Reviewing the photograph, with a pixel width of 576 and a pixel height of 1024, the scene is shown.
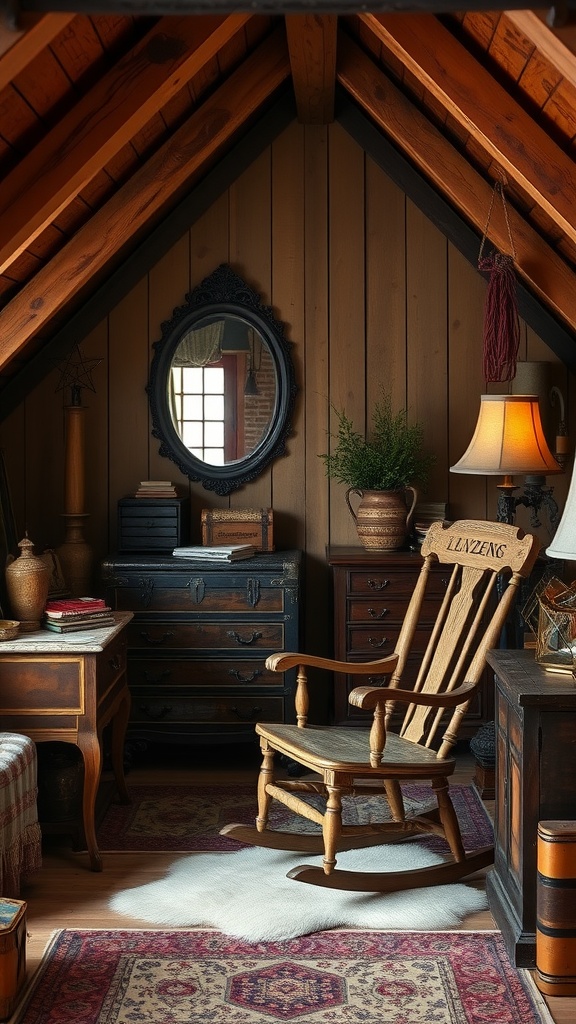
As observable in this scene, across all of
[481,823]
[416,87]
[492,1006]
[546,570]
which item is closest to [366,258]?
[416,87]

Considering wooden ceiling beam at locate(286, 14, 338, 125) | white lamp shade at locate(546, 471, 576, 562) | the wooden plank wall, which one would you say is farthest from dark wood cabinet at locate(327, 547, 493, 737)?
wooden ceiling beam at locate(286, 14, 338, 125)

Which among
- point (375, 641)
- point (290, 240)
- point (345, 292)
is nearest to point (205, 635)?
point (375, 641)

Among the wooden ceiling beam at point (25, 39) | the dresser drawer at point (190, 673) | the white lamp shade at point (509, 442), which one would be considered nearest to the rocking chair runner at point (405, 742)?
the white lamp shade at point (509, 442)

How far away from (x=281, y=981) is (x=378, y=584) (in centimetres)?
198

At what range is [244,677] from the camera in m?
4.50

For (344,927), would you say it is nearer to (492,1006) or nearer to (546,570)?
(492,1006)

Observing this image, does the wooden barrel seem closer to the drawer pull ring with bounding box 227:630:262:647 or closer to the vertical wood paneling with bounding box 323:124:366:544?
the drawer pull ring with bounding box 227:630:262:647

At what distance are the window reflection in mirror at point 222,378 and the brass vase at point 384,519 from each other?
0.63 meters

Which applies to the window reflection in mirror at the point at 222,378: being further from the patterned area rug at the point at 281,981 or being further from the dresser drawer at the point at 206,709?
the patterned area rug at the point at 281,981

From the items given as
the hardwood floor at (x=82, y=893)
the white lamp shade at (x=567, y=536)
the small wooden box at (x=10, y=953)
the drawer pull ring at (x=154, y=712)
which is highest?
the white lamp shade at (x=567, y=536)

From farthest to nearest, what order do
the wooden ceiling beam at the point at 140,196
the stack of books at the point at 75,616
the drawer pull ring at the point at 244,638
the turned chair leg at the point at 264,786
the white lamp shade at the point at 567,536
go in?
1. the drawer pull ring at the point at 244,638
2. the wooden ceiling beam at the point at 140,196
3. the stack of books at the point at 75,616
4. the turned chair leg at the point at 264,786
5. the white lamp shade at the point at 567,536

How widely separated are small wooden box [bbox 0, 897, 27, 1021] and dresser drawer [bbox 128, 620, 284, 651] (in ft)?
6.00

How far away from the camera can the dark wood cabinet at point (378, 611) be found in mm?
4543

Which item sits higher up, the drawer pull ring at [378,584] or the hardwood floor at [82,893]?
the drawer pull ring at [378,584]
